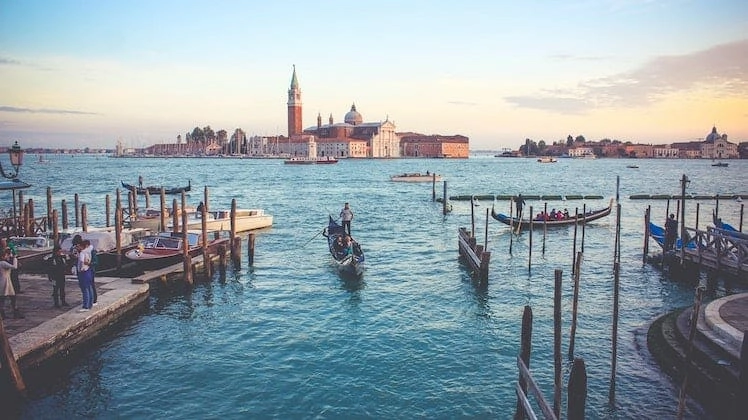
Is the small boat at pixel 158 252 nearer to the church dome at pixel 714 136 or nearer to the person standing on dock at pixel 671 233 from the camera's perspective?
the person standing on dock at pixel 671 233

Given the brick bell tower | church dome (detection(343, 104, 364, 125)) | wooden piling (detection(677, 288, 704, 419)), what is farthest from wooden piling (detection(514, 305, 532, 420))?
church dome (detection(343, 104, 364, 125))

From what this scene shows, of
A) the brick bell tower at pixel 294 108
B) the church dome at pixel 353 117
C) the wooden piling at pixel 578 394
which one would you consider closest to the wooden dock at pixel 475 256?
the wooden piling at pixel 578 394

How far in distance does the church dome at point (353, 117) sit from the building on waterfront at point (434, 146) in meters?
17.5

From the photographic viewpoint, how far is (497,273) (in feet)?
58.6

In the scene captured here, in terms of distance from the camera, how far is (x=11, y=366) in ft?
27.4

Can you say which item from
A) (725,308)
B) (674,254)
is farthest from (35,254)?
(674,254)

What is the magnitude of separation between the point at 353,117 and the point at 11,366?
168009 mm

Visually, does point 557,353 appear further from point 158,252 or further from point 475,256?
point 158,252

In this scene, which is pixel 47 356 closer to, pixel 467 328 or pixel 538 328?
pixel 467 328

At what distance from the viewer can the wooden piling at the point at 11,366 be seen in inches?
319

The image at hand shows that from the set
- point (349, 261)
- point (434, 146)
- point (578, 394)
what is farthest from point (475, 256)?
point (434, 146)

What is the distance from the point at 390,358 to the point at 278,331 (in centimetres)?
278

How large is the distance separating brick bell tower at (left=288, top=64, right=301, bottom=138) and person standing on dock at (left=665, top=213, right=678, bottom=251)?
146m

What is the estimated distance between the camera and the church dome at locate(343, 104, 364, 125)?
173m
